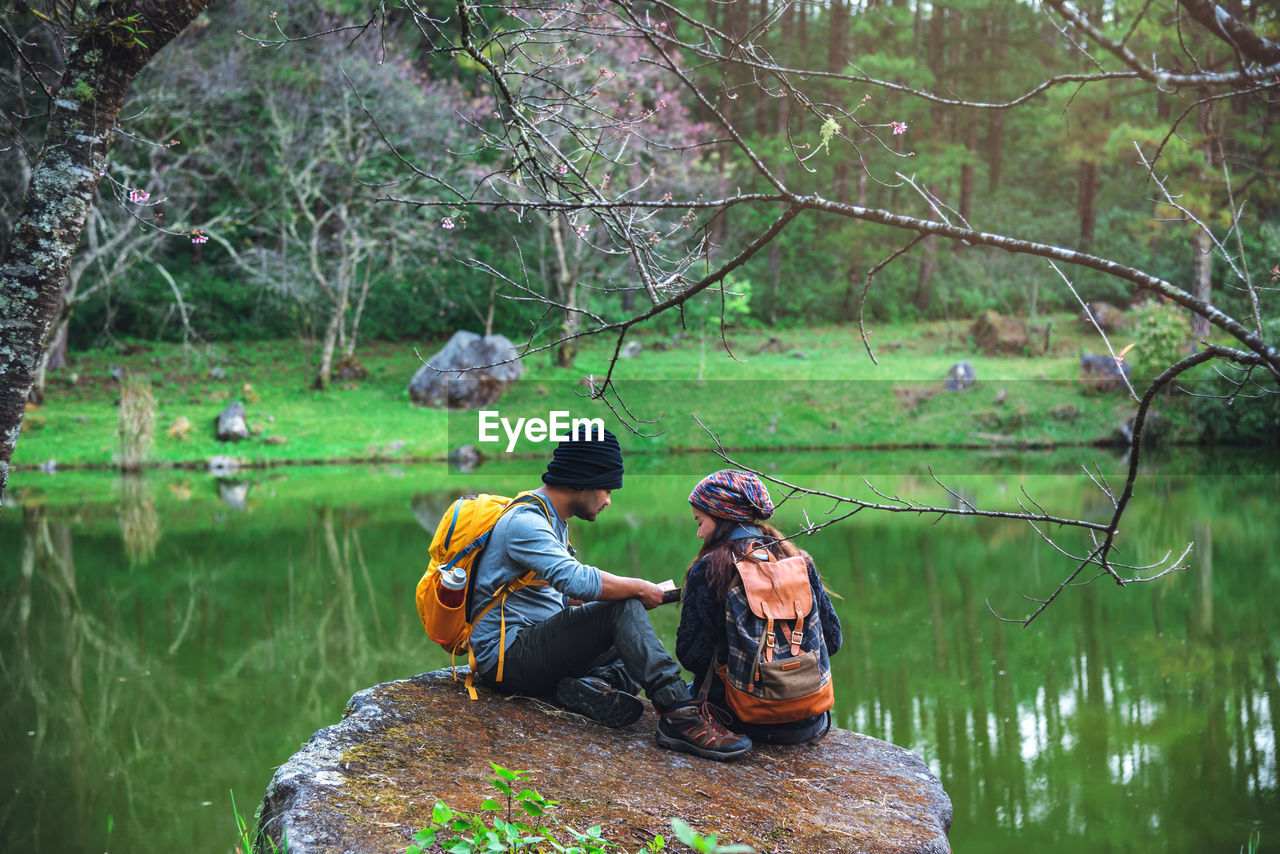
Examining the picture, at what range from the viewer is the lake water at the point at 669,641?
174 inches

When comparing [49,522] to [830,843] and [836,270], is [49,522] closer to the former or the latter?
[830,843]

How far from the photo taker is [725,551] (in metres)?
3.21

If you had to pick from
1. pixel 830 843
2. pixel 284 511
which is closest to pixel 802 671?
pixel 830 843

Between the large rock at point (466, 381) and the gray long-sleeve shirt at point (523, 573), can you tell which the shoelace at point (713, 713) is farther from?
the large rock at point (466, 381)

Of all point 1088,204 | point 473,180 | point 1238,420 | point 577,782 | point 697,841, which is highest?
point 1088,204

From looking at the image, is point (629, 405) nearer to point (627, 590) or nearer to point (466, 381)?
point (466, 381)

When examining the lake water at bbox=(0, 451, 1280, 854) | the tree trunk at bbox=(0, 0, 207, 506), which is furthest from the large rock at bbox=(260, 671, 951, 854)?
the tree trunk at bbox=(0, 0, 207, 506)

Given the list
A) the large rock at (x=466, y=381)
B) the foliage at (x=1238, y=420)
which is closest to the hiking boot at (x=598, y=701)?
the large rock at (x=466, y=381)

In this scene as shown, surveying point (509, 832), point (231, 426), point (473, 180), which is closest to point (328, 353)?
point (231, 426)

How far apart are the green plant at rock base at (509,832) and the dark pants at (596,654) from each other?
0.55m

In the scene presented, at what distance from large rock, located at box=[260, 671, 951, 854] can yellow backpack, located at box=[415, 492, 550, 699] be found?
292mm

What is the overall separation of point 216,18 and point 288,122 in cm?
184

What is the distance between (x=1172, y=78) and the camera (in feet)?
7.31

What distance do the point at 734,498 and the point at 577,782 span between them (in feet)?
3.18
